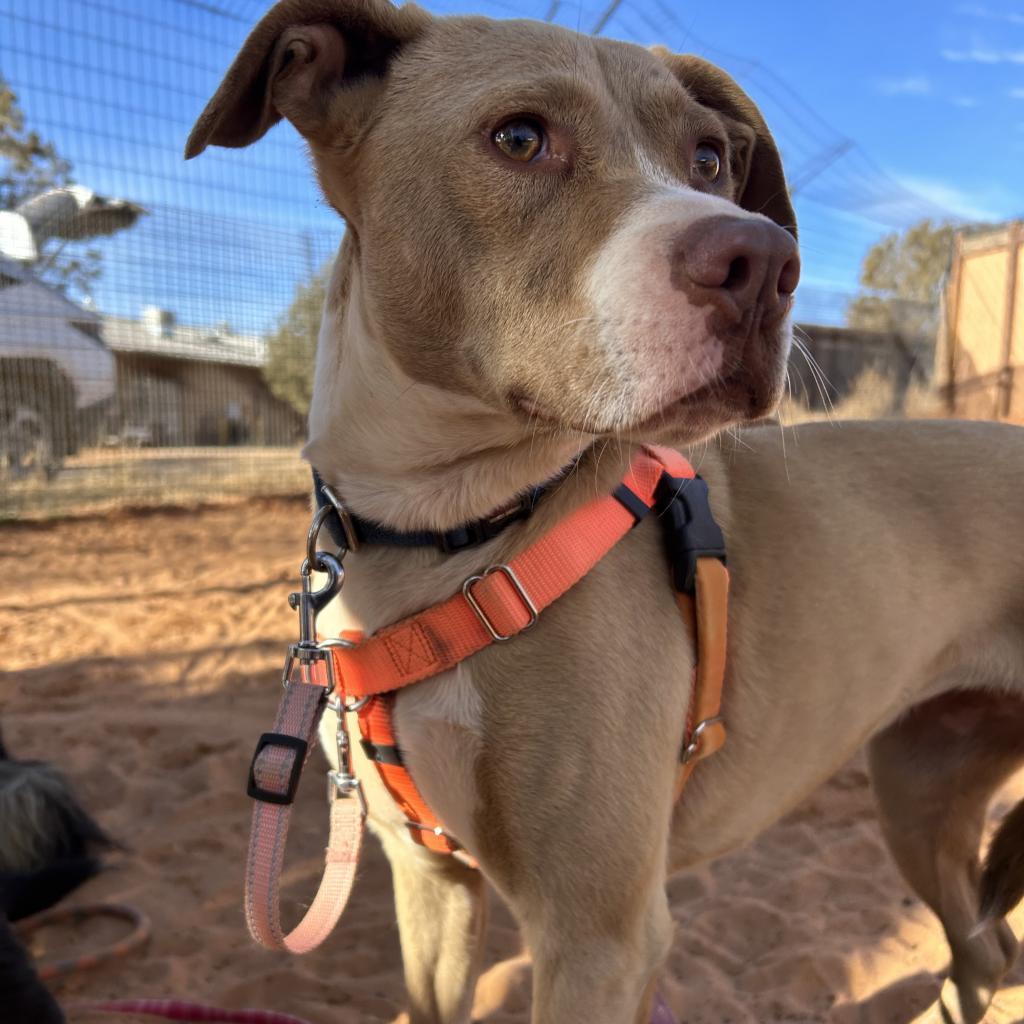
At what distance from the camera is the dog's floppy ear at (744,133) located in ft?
7.08

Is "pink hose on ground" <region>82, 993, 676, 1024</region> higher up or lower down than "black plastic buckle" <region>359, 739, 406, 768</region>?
lower down

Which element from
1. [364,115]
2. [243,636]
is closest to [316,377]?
[364,115]

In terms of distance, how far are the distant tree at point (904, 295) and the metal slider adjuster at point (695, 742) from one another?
1452cm

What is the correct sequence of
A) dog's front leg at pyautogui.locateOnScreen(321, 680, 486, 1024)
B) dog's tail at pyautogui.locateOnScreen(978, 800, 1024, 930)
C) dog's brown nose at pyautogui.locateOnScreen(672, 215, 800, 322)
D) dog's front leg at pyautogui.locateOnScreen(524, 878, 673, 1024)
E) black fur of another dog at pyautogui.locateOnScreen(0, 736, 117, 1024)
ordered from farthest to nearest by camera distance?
black fur of another dog at pyautogui.locateOnScreen(0, 736, 117, 1024)
dog's tail at pyautogui.locateOnScreen(978, 800, 1024, 930)
dog's front leg at pyautogui.locateOnScreen(321, 680, 486, 1024)
dog's front leg at pyautogui.locateOnScreen(524, 878, 673, 1024)
dog's brown nose at pyautogui.locateOnScreen(672, 215, 800, 322)

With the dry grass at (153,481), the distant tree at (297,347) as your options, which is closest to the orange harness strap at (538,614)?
the dry grass at (153,481)

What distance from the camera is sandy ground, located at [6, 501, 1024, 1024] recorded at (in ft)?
8.68

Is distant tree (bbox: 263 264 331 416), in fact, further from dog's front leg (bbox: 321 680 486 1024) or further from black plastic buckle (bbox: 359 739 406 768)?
black plastic buckle (bbox: 359 739 406 768)

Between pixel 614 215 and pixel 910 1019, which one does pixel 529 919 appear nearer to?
pixel 614 215

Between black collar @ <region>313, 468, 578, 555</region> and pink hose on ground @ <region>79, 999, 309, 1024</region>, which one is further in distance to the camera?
pink hose on ground @ <region>79, 999, 309, 1024</region>

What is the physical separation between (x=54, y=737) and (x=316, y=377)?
120 inches

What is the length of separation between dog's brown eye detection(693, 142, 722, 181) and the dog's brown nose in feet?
2.01

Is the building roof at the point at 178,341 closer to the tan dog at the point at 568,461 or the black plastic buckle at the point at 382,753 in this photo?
the tan dog at the point at 568,461

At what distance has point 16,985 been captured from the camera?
1.97m

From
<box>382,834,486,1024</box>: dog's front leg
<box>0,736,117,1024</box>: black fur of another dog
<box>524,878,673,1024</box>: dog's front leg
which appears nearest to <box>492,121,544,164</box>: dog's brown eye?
<box>524,878,673,1024</box>: dog's front leg
